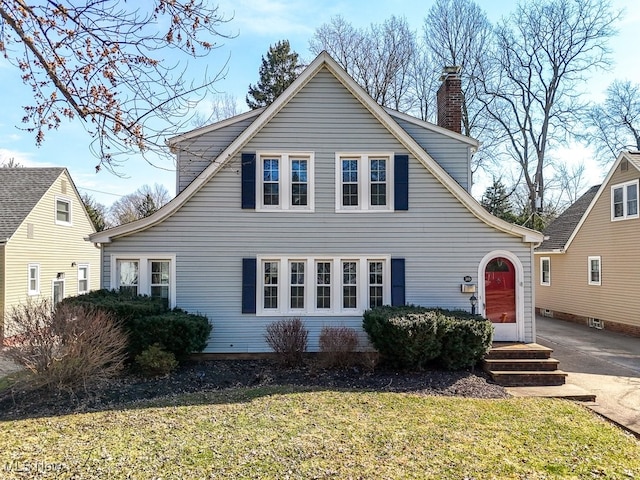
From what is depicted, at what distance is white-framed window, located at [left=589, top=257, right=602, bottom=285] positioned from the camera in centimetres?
1477

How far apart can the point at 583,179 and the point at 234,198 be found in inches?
1299

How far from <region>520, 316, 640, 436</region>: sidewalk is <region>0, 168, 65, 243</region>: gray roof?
16.3 meters

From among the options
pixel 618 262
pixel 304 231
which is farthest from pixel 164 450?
pixel 618 262

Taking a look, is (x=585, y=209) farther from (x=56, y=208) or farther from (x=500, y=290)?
(x=56, y=208)

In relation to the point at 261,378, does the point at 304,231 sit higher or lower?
higher

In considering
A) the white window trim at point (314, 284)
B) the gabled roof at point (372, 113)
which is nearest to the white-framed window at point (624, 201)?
the gabled roof at point (372, 113)

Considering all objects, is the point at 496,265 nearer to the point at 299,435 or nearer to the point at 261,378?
the point at 261,378

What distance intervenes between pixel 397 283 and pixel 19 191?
14.4m

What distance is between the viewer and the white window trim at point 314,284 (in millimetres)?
9328

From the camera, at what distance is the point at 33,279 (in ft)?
47.2

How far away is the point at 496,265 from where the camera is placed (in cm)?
950

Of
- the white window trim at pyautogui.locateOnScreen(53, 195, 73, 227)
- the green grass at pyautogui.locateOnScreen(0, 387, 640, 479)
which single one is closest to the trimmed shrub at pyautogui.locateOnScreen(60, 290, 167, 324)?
the green grass at pyautogui.locateOnScreen(0, 387, 640, 479)

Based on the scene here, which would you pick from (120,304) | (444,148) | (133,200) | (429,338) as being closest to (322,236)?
(429,338)

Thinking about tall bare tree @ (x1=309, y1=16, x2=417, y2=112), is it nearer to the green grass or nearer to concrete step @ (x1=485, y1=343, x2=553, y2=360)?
concrete step @ (x1=485, y1=343, x2=553, y2=360)
